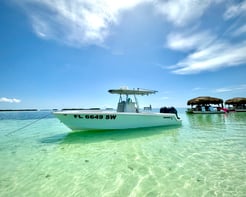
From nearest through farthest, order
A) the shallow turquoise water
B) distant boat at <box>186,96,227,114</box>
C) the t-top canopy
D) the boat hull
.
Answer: the shallow turquoise water → the boat hull → the t-top canopy → distant boat at <box>186,96,227,114</box>

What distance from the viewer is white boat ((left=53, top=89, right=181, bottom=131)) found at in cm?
874

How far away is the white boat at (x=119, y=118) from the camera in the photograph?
8.74 m

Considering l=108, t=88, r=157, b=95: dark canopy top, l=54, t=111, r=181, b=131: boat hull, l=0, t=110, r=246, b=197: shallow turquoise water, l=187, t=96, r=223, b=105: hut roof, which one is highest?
l=187, t=96, r=223, b=105: hut roof

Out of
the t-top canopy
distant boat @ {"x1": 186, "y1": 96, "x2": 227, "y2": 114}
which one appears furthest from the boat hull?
distant boat @ {"x1": 186, "y1": 96, "x2": 227, "y2": 114}

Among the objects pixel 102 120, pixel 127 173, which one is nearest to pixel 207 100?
pixel 102 120

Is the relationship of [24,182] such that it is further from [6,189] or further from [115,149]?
[115,149]

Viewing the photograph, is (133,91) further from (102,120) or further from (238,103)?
(238,103)

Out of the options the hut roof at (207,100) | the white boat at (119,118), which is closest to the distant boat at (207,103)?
the hut roof at (207,100)

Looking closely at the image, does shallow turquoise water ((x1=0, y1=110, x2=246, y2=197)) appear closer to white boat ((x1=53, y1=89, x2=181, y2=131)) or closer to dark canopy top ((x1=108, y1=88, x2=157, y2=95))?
white boat ((x1=53, y1=89, x2=181, y2=131))

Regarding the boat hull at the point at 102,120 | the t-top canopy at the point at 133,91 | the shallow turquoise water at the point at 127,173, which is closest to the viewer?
the shallow turquoise water at the point at 127,173

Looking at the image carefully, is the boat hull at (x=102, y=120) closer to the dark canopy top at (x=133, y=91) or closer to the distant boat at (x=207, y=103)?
the dark canopy top at (x=133, y=91)

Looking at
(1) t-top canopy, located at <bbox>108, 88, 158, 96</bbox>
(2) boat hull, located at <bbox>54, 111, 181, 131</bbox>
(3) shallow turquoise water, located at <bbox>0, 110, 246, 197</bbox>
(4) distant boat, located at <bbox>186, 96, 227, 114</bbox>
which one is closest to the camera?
(3) shallow turquoise water, located at <bbox>0, 110, 246, 197</bbox>

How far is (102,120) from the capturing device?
9055 millimetres

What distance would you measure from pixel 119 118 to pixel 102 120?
41.5 inches
